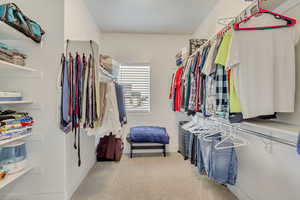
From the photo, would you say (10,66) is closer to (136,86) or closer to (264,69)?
(264,69)

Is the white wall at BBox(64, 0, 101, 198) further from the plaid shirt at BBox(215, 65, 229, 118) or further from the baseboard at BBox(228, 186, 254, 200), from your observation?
the baseboard at BBox(228, 186, 254, 200)

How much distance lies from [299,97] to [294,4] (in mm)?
627

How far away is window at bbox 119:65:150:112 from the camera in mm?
3889

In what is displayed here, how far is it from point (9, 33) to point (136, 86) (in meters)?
2.54

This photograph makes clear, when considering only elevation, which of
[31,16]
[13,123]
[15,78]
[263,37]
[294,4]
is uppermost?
[31,16]

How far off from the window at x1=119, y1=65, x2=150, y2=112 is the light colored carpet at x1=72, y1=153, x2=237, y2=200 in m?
1.25

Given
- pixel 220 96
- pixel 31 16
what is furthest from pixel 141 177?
pixel 31 16

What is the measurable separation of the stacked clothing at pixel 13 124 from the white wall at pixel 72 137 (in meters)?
0.43

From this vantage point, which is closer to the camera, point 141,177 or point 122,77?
point 141,177

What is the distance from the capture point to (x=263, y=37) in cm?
113

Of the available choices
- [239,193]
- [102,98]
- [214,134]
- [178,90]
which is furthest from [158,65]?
[239,193]

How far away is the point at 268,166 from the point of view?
1593 millimetres

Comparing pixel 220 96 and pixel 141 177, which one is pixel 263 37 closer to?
pixel 220 96

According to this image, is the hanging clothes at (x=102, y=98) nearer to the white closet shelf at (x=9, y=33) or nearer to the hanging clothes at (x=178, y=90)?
the white closet shelf at (x=9, y=33)
